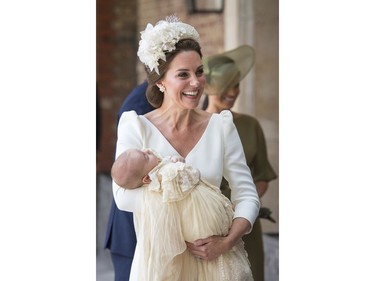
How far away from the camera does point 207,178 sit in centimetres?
290

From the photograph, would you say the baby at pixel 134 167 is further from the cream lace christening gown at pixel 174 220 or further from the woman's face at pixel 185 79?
the woman's face at pixel 185 79

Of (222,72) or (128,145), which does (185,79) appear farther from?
(222,72)

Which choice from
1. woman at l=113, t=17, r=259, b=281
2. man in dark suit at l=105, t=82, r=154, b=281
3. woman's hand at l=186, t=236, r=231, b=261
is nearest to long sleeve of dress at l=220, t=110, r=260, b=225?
woman at l=113, t=17, r=259, b=281

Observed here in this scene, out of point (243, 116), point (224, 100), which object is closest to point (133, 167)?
point (224, 100)

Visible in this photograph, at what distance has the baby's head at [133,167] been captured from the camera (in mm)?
2805

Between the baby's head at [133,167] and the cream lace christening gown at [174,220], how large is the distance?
0.03 metres

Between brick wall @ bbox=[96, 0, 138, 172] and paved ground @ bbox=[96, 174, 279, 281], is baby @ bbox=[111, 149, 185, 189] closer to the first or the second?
paved ground @ bbox=[96, 174, 279, 281]

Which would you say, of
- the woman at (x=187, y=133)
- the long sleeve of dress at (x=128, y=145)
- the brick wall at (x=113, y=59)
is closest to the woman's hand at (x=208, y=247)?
the woman at (x=187, y=133)

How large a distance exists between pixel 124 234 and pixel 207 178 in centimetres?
68

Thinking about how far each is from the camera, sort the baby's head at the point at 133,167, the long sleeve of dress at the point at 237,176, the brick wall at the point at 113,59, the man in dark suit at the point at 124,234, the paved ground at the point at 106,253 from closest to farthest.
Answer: the baby's head at the point at 133,167, the long sleeve of dress at the point at 237,176, the man in dark suit at the point at 124,234, the paved ground at the point at 106,253, the brick wall at the point at 113,59

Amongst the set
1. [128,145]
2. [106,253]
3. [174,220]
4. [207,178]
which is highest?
[128,145]

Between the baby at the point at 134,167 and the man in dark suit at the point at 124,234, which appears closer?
the baby at the point at 134,167
